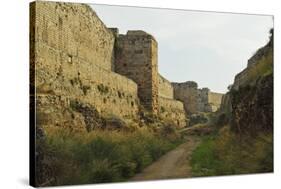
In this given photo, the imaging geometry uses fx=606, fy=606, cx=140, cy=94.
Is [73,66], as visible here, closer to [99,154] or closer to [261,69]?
[99,154]

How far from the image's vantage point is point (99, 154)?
32.6 feet

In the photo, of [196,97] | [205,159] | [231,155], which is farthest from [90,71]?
[231,155]

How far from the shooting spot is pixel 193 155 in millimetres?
11008

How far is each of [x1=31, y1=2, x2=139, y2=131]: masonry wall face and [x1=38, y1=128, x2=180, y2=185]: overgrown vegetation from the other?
1.02ft

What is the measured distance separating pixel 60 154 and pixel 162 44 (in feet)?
8.90

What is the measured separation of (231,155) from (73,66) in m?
3.49

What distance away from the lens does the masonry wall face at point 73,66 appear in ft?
30.8

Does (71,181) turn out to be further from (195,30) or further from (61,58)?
(195,30)

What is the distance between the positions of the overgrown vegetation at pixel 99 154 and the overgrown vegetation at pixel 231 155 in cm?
65

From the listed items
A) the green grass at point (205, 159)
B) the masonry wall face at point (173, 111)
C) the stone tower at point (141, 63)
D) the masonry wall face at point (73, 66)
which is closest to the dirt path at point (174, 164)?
the green grass at point (205, 159)

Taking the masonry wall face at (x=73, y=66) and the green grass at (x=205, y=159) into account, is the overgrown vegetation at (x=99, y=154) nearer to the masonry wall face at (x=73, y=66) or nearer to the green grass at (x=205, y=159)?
the masonry wall face at (x=73, y=66)

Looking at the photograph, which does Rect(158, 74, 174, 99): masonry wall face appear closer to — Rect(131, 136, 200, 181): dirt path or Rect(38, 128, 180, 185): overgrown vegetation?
Rect(38, 128, 180, 185): overgrown vegetation
